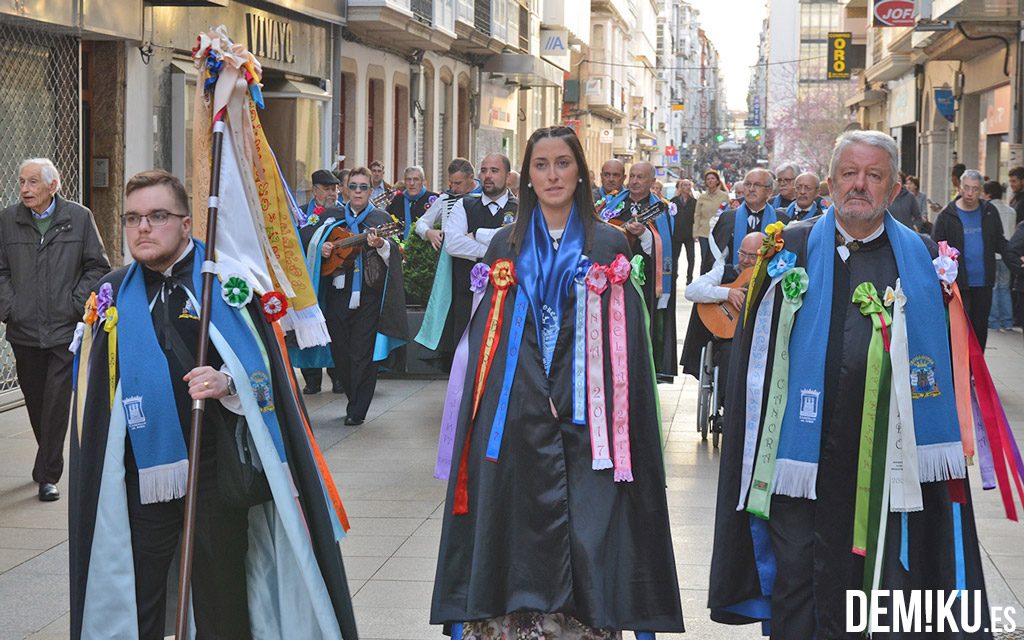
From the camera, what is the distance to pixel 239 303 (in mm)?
4816

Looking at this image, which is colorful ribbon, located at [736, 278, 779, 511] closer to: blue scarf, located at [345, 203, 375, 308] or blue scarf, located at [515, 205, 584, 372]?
blue scarf, located at [515, 205, 584, 372]

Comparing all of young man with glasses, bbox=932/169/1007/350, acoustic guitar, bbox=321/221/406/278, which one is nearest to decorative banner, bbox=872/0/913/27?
young man with glasses, bbox=932/169/1007/350

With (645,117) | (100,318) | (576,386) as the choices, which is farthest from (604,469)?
(645,117)

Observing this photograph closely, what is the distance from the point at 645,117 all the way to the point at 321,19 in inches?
2969

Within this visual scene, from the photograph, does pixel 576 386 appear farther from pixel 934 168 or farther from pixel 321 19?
pixel 934 168

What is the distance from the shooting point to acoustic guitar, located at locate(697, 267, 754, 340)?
9961 millimetres

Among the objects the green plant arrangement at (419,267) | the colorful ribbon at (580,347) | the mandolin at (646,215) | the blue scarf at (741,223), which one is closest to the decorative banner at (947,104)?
the green plant arrangement at (419,267)

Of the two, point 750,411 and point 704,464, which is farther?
point 704,464

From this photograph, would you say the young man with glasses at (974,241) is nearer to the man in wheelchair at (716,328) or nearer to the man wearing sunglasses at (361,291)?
the man in wheelchair at (716,328)

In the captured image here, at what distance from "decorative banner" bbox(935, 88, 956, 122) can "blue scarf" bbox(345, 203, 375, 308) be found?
69.1ft

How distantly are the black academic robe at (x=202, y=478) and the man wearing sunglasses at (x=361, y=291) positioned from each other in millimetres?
7046

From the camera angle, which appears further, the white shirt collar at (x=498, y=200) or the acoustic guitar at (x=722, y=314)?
the white shirt collar at (x=498, y=200)

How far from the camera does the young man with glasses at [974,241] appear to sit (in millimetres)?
13609

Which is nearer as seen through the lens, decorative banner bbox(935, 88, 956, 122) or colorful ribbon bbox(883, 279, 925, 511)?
colorful ribbon bbox(883, 279, 925, 511)
